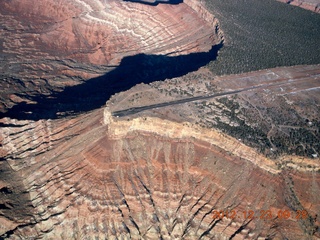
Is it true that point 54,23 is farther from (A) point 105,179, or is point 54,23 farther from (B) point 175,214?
(B) point 175,214

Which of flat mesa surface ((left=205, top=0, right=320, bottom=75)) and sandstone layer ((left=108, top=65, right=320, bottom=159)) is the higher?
flat mesa surface ((left=205, top=0, right=320, bottom=75))

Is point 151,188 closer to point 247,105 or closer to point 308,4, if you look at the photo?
point 247,105

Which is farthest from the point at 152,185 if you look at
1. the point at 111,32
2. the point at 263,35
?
the point at 111,32

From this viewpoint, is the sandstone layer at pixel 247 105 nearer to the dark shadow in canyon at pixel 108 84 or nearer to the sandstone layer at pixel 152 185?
the sandstone layer at pixel 152 185

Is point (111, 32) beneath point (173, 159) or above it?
above

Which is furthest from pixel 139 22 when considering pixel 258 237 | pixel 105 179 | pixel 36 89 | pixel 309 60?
pixel 258 237

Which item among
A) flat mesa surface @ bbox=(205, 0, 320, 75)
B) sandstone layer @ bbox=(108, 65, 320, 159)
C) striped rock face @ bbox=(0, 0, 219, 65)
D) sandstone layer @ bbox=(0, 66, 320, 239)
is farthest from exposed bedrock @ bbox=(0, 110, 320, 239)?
striped rock face @ bbox=(0, 0, 219, 65)
